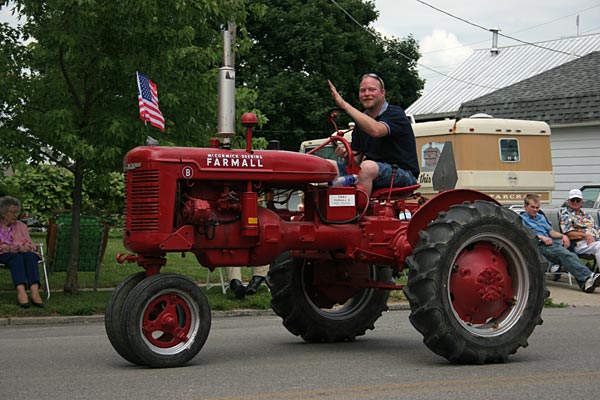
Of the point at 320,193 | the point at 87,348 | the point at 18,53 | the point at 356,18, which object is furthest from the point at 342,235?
the point at 356,18

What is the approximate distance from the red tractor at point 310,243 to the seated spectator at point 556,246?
8.10 meters

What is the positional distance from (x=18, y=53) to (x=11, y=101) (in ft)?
2.67

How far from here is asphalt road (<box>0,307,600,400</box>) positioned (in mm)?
6930

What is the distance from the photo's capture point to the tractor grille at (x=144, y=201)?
799 cm

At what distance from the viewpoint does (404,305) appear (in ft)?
48.9

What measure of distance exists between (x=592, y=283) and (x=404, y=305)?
3874mm


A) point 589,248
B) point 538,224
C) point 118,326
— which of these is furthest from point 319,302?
point 589,248

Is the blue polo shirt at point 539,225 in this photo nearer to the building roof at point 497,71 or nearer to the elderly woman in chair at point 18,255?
the elderly woman in chair at point 18,255

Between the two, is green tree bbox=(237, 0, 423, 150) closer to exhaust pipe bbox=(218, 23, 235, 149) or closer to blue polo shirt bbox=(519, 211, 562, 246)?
blue polo shirt bbox=(519, 211, 562, 246)

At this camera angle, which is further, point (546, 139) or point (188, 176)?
point (546, 139)

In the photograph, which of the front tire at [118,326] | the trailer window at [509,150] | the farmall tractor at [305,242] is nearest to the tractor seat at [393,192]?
the farmall tractor at [305,242]

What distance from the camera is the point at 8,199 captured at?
13.9m

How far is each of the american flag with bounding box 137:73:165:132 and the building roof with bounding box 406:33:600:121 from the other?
68.3ft

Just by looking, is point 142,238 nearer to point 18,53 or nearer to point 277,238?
point 277,238
